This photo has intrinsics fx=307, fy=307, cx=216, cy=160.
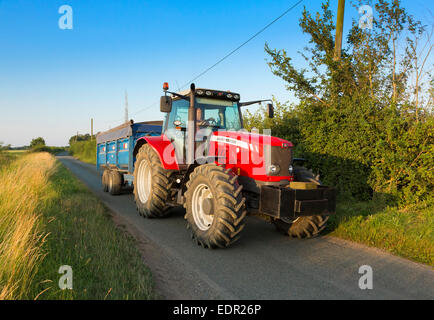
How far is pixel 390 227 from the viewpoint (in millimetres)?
5250

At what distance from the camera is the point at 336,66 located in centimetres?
825

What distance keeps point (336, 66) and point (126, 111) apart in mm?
41472

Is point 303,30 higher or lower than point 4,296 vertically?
higher

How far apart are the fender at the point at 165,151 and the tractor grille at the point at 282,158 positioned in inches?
84.7

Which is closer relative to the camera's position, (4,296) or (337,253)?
(4,296)

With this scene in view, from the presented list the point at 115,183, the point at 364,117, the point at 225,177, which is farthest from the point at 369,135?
the point at 115,183

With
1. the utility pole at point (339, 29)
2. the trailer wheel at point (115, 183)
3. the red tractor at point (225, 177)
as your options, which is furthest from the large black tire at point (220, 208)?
the utility pole at point (339, 29)

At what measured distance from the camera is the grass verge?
14.3 ft

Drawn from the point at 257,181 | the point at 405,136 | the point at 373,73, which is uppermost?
the point at 373,73

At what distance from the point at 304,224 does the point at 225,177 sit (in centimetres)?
159

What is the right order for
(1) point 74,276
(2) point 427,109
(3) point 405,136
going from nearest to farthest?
(1) point 74,276
(3) point 405,136
(2) point 427,109

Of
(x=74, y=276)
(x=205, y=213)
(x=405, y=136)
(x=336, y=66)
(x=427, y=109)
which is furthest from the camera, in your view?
(x=336, y=66)
